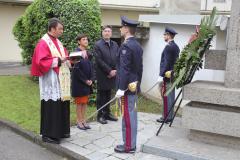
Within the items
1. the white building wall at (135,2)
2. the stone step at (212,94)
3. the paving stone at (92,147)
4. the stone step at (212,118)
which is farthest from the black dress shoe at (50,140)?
the white building wall at (135,2)

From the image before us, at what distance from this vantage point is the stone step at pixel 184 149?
5.56m

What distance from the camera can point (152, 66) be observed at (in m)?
10.4

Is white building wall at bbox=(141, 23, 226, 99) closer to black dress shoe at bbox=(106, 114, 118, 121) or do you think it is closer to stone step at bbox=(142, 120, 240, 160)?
black dress shoe at bbox=(106, 114, 118, 121)

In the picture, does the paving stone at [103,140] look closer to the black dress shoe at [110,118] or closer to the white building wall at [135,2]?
the black dress shoe at [110,118]

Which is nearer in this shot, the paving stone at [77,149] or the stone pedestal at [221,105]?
the stone pedestal at [221,105]

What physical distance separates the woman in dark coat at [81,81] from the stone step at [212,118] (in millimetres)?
1871

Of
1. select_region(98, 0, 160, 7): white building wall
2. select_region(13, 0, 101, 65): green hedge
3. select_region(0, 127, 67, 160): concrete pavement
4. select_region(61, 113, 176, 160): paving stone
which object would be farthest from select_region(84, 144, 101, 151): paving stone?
select_region(98, 0, 160, 7): white building wall

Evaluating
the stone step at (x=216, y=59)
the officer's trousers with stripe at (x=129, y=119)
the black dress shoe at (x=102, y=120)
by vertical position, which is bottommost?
the black dress shoe at (x=102, y=120)

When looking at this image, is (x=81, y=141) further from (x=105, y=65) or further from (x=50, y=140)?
(x=105, y=65)

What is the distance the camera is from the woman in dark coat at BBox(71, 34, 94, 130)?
683 cm

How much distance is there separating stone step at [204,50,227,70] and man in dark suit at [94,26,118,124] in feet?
6.25

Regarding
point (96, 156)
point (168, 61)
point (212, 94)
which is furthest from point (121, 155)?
point (168, 61)

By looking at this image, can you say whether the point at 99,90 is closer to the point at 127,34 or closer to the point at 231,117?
the point at 127,34

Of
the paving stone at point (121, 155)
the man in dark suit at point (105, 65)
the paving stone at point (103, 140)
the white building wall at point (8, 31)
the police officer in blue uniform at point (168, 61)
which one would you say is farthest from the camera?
the white building wall at point (8, 31)
